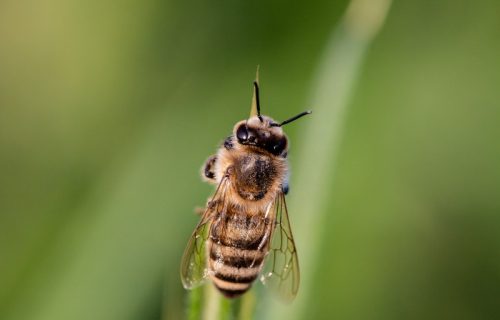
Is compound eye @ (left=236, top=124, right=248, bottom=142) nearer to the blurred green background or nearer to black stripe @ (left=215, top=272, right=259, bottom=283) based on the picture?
black stripe @ (left=215, top=272, right=259, bottom=283)

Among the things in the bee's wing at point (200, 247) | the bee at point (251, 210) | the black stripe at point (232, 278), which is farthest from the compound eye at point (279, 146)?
the black stripe at point (232, 278)

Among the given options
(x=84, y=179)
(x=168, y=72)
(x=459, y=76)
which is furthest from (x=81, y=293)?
(x=459, y=76)

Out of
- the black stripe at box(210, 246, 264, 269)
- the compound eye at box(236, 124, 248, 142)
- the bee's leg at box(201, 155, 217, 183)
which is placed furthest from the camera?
the bee's leg at box(201, 155, 217, 183)

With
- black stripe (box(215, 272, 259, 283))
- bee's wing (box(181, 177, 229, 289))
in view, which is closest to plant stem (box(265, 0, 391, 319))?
black stripe (box(215, 272, 259, 283))

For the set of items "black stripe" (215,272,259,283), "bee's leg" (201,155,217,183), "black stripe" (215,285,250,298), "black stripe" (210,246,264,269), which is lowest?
"black stripe" (215,285,250,298)

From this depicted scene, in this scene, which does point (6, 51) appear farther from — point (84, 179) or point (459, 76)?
point (459, 76)

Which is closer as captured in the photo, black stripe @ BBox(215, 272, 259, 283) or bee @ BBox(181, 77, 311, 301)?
black stripe @ BBox(215, 272, 259, 283)

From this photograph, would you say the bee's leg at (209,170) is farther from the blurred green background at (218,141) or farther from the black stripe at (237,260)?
the blurred green background at (218,141)
